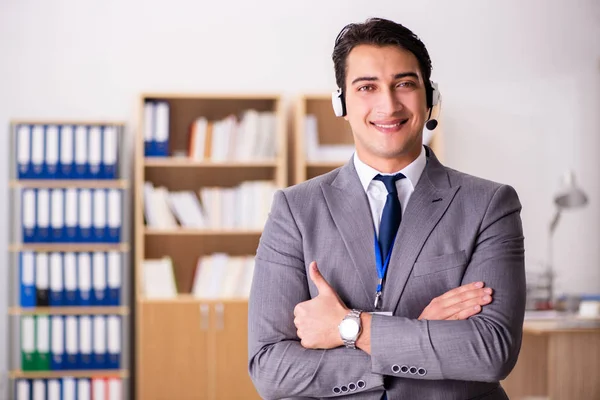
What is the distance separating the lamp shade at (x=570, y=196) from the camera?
5.21 m

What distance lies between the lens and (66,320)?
5.16 metres

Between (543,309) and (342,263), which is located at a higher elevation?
(342,263)

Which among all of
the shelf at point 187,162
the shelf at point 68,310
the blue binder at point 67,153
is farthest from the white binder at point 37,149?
the shelf at point 68,310

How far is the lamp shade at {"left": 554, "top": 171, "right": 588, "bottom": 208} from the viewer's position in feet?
17.1

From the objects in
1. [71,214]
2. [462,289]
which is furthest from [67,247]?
[462,289]

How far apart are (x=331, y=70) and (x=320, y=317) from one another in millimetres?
4178

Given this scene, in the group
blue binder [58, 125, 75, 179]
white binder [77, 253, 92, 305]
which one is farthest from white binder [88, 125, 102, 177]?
white binder [77, 253, 92, 305]

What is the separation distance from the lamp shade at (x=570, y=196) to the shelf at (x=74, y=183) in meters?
2.64

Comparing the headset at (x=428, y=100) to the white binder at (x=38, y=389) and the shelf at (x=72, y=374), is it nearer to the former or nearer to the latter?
the shelf at (x=72, y=374)

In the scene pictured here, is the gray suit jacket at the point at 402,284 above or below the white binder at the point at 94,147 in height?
below

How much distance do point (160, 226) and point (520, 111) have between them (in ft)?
8.41

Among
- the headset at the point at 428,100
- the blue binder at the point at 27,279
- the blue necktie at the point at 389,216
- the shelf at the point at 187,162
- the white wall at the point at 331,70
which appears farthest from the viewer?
the white wall at the point at 331,70

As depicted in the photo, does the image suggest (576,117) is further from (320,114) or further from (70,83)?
(70,83)

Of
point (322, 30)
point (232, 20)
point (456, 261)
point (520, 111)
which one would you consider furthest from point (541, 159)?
Answer: point (456, 261)
